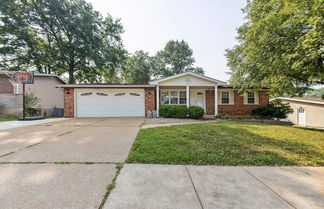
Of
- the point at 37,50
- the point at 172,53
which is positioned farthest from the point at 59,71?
the point at 172,53

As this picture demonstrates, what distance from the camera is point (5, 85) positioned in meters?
12.9

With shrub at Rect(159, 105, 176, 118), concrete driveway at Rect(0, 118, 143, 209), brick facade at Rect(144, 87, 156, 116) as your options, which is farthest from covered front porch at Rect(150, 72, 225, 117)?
concrete driveway at Rect(0, 118, 143, 209)

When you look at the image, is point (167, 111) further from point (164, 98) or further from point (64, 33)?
point (64, 33)

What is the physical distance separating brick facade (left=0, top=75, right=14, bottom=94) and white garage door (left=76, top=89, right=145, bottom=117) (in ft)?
27.1

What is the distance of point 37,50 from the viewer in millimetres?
17203

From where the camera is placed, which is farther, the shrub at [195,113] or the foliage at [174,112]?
the foliage at [174,112]

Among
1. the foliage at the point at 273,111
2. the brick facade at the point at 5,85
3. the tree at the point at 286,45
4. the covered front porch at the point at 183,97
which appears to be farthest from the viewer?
the brick facade at the point at 5,85

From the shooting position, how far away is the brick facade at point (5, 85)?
12820 millimetres

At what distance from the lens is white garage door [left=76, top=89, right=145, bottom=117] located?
35.8ft

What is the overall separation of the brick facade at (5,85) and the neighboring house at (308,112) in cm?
3040

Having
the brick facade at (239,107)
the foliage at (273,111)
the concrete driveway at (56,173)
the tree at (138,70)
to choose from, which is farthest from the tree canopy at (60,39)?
the foliage at (273,111)

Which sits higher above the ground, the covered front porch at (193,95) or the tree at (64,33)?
the tree at (64,33)

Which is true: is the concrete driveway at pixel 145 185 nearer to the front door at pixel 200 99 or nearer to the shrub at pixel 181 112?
the shrub at pixel 181 112

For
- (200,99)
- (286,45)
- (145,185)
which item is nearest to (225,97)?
(200,99)
